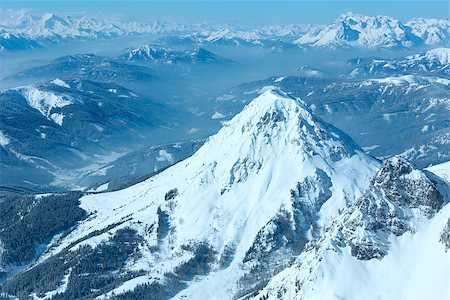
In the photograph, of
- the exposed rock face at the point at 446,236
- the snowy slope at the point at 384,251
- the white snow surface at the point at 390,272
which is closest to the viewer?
the white snow surface at the point at 390,272

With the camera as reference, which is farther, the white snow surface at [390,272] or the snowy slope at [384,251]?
the snowy slope at [384,251]

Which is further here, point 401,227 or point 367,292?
point 401,227

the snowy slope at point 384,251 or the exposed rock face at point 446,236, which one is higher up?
the exposed rock face at point 446,236

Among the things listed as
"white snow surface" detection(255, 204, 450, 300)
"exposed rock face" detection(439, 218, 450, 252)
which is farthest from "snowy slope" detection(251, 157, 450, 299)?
"exposed rock face" detection(439, 218, 450, 252)

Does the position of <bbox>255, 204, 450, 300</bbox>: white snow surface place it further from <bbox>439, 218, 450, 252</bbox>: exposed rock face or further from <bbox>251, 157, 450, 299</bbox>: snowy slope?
<bbox>439, 218, 450, 252</bbox>: exposed rock face

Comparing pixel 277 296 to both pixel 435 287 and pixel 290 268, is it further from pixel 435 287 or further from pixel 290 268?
pixel 435 287

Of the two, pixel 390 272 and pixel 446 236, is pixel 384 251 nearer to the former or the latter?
pixel 390 272

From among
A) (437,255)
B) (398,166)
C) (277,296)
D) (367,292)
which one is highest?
(398,166)

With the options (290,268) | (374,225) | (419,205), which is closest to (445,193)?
(419,205)

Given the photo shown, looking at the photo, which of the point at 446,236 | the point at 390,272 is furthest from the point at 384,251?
the point at 446,236

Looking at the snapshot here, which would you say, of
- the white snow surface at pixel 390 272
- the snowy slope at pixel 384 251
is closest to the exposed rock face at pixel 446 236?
the snowy slope at pixel 384 251

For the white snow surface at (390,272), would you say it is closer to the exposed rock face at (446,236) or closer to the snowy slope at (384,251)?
the snowy slope at (384,251)
